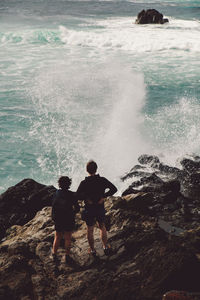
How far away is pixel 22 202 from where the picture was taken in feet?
28.6

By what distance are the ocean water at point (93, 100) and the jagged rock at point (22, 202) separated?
82.0 inches

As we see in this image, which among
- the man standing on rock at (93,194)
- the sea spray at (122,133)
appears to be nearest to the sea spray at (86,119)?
the sea spray at (122,133)

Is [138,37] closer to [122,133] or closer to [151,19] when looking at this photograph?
[151,19]

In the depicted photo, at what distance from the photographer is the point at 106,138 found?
1381cm

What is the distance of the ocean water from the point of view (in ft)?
41.0

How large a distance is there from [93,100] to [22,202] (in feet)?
33.6

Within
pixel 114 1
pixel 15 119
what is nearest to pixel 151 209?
pixel 15 119

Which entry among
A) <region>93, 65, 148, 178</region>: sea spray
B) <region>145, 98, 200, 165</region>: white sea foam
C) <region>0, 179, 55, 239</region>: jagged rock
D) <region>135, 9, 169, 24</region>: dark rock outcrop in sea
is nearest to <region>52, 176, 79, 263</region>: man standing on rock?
<region>0, 179, 55, 239</region>: jagged rock

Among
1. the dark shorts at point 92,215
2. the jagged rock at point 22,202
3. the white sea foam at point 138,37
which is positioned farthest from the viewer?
the white sea foam at point 138,37

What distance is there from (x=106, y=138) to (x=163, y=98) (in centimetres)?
608

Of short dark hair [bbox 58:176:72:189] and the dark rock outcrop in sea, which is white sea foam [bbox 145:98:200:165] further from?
the dark rock outcrop in sea

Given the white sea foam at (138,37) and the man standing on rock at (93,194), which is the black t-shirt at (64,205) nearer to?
the man standing on rock at (93,194)

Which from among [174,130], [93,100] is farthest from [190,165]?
[93,100]

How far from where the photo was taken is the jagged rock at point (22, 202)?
27.3 ft
